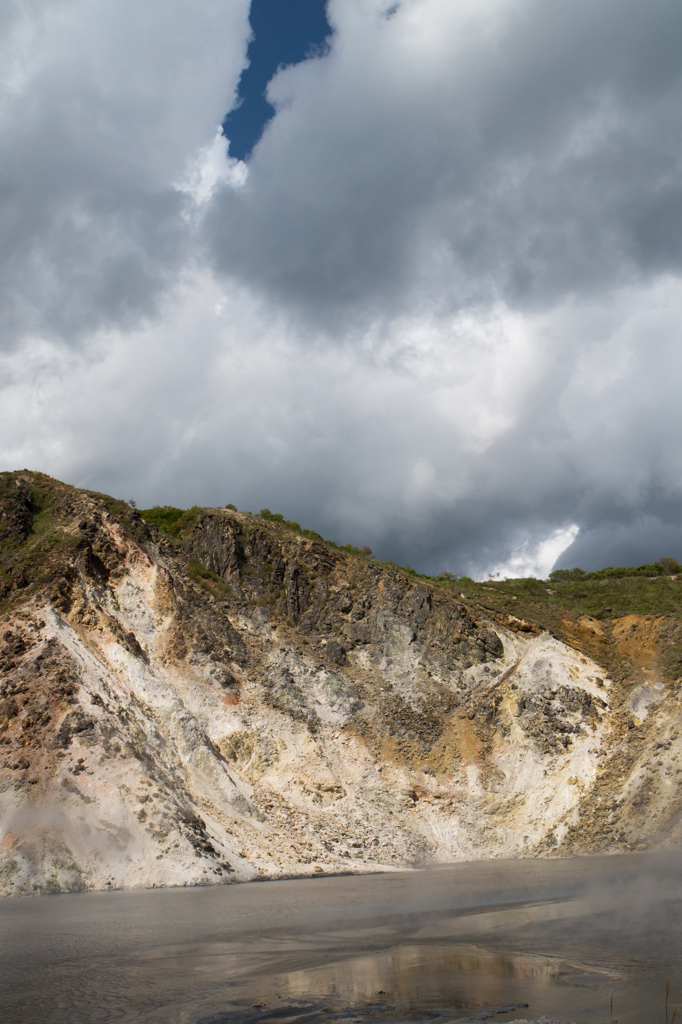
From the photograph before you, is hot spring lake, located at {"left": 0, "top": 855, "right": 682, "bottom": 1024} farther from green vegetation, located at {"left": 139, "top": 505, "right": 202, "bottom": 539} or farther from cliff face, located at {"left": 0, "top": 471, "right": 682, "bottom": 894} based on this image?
green vegetation, located at {"left": 139, "top": 505, "right": 202, "bottom": 539}

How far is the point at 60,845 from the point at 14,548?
64.7 ft

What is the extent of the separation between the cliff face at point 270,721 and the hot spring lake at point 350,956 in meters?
6.89

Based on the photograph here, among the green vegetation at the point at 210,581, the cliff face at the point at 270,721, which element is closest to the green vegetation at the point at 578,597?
the cliff face at the point at 270,721

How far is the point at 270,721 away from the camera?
35562 mm

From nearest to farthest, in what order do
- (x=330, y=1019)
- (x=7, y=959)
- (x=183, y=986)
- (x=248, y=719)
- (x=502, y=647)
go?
(x=330, y=1019), (x=183, y=986), (x=7, y=959), (x=248, y=719), (x=502, y=647)

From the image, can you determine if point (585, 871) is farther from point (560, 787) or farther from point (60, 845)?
point (60, 845)

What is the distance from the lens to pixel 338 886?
22.2m

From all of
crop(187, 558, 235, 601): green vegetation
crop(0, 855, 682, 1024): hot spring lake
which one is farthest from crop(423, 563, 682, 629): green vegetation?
crop(0, 855, 682, 1024): hot spring lake

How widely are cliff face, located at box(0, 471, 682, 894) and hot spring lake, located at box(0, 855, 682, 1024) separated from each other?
22.6ft

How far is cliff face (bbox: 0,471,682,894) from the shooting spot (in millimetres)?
25359

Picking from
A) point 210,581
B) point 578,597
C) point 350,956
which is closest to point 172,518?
point 210,581

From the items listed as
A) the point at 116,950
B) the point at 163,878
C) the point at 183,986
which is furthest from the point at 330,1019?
the point at 163,878

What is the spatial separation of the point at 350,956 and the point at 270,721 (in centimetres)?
2612

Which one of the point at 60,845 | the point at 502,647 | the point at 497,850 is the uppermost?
the point at 502,647
